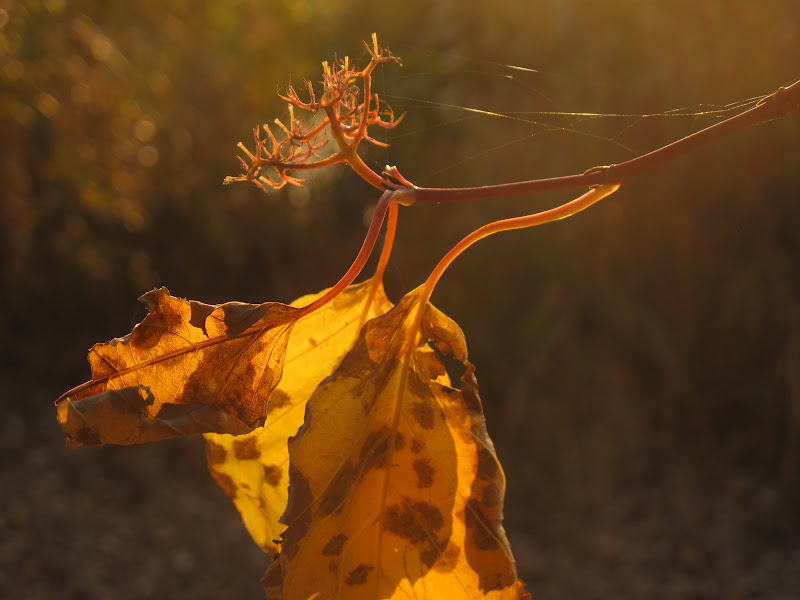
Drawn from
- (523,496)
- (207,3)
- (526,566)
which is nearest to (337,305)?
(526,566)

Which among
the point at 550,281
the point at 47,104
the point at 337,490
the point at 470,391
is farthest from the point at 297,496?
the point at 47,104

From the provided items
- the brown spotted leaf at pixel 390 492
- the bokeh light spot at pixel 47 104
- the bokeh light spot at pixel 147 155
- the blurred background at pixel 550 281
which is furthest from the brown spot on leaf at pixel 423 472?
the bokeh light spot at pixel 147 155

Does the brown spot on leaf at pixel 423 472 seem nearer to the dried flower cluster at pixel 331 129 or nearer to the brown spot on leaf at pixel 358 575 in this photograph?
the brown spot on leaf at pixel 358 575

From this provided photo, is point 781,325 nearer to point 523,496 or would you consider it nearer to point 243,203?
point 523,496

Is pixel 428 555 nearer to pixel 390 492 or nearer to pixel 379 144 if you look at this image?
pixel 390 492

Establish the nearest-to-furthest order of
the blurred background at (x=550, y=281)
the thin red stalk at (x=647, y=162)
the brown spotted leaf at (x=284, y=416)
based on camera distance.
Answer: the thin red stalk at (x=647, y=162) → the brown spotted leaf at (x=284, y=416) → the blurred background at (x=550, y=281)

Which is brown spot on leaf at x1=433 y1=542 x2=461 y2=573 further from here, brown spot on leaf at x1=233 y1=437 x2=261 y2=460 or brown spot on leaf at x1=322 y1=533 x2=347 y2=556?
brown spot on leaf at x1=233 y1=437 x2=261 y2=460
